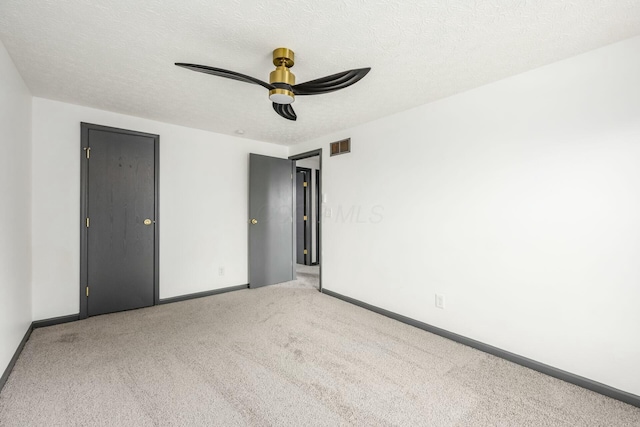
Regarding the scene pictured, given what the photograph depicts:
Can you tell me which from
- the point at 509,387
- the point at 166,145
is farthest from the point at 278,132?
the point at 509,387

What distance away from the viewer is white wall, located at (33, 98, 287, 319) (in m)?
2.85

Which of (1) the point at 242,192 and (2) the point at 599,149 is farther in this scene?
(1) the point at 242,192

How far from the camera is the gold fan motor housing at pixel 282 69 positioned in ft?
6.03

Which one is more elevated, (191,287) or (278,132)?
(278,132)

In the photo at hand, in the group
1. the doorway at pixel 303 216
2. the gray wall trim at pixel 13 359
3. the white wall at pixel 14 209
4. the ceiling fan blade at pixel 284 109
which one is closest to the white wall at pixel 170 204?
the white wall at pixel 14 209

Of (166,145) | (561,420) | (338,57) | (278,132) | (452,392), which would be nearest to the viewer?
(561,420)

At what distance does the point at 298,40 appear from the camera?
180 centimetres

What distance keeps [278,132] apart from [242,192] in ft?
3.49

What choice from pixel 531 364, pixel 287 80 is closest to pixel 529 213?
pixel 531 364

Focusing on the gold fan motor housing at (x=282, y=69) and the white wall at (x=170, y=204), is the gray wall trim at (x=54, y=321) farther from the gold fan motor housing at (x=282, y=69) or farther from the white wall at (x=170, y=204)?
the gold fan motor housing at (x=282, y=69)

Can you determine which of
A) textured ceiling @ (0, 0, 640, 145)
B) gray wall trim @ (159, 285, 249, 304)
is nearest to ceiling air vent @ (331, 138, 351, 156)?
textured ceiling @ (0, 0, 640, 145)

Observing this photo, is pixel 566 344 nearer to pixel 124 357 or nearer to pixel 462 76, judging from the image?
pixel 462 76

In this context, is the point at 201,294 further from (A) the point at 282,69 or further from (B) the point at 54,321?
(A) the point at 282,69

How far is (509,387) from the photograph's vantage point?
76.1 inches
